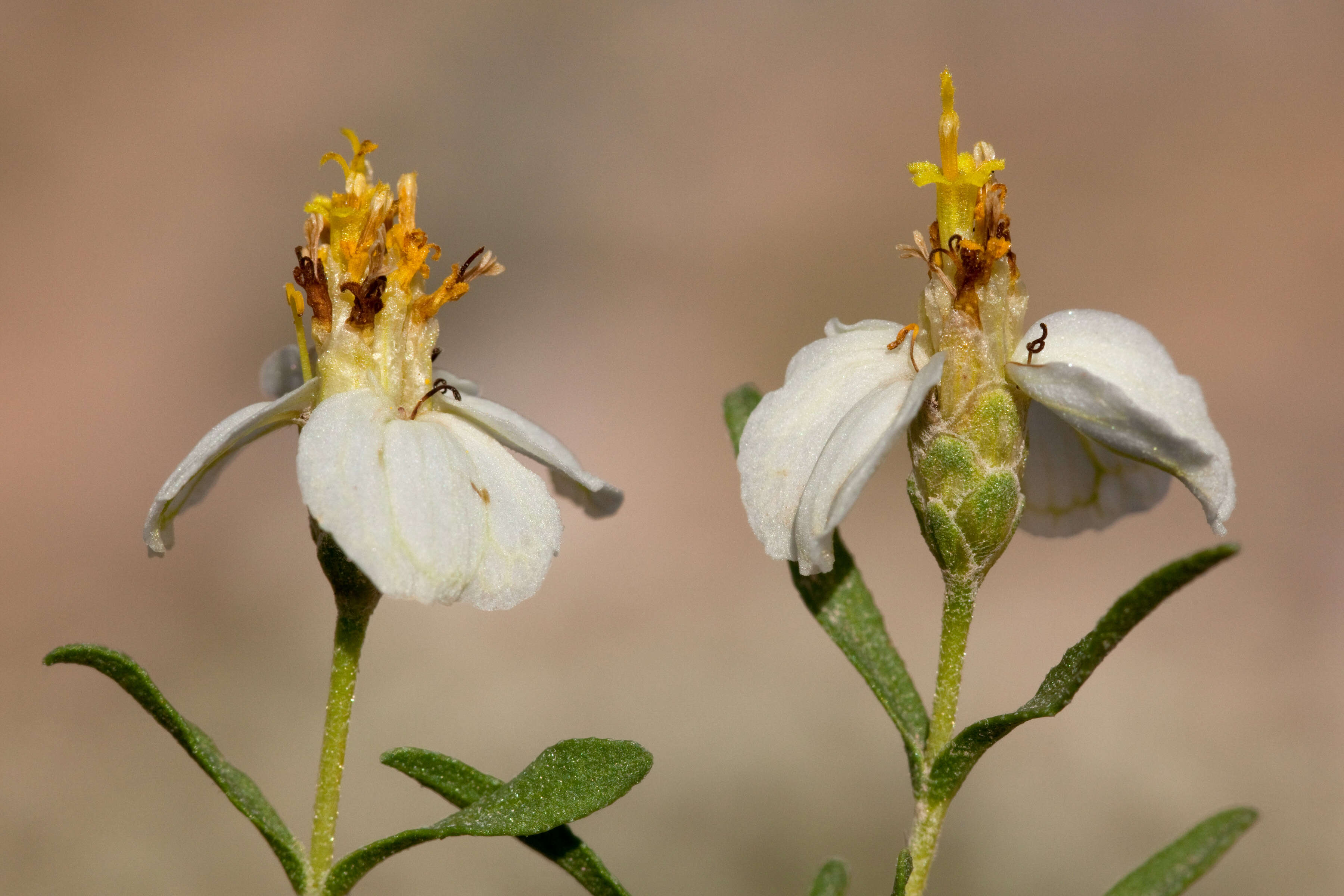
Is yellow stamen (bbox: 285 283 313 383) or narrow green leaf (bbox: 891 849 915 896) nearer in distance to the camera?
narrow green leaf (bbox: 891 849 915 896)

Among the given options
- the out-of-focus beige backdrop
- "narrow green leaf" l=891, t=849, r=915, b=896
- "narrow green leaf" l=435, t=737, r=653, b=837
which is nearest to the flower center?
"narrow green leaf" l=435, t=737, r=653, b=837

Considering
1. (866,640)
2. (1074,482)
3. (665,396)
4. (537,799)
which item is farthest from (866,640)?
(665,396)

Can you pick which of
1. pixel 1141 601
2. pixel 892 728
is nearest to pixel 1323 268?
pixel 892 728

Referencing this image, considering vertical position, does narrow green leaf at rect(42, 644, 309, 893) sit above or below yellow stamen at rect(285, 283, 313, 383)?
below

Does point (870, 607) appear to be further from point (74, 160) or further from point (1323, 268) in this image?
point (74, 160)

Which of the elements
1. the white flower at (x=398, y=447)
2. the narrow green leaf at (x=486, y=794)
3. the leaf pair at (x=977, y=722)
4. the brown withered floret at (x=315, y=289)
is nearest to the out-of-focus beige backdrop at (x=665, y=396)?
the leaf pair at (x=977, y=722)

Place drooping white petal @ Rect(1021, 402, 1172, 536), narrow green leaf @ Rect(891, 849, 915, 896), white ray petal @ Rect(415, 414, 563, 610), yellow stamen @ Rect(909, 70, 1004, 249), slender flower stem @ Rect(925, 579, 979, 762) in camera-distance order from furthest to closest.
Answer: drooping white petal @ Rect(1021, 402, 1172, 536), yellow stamen @ Rect(909, 70, 1004, 249), slender flower stem @ Rect(925, 579, 979, 762), white ray petal @ Rect(415, 414, 563, 610), narrow green leaf @ Rect(891, 849, 915, 896)

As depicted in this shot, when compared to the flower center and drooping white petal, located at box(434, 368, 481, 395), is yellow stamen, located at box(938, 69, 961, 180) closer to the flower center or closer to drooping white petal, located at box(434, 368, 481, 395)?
the flower center
